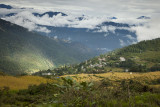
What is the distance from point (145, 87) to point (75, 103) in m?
7.78

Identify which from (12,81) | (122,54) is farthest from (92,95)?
(122,54)

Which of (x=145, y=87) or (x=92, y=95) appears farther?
(x=145, y=87)

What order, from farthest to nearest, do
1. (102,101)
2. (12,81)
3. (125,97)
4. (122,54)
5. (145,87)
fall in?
(122,54) → (12,81) → (145,87) → (125,97) → (102,101)

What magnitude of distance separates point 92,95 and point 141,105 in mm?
1567

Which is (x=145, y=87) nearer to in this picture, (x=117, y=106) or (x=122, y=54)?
(x=117, y=106)

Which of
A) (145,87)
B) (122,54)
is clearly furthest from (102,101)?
(122,54)

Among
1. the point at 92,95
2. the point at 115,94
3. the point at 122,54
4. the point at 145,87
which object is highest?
the point at 92,95

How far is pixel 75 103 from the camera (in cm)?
541

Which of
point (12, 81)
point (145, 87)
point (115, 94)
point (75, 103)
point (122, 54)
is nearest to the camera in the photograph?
point (75, 103)

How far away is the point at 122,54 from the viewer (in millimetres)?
183000

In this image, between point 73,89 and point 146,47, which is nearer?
point 73,89

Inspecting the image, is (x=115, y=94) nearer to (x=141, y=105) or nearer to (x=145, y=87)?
(x=141, y=105)

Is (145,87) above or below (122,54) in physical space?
above

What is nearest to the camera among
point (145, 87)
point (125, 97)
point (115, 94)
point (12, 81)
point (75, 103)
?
point (75, 103)
